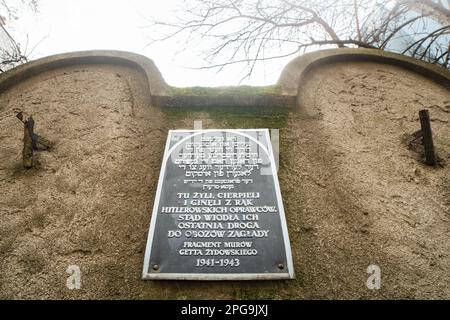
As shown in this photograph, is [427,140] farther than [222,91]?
No

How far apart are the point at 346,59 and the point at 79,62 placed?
13.8 ft

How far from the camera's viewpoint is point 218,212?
9.09ft

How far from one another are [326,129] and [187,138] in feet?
5.66

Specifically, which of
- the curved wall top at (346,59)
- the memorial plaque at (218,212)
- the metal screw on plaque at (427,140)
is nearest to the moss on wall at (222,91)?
the curved wall top at (346,59)

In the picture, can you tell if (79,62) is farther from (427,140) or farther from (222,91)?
(427,140)

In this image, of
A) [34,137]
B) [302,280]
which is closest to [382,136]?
[302,280]

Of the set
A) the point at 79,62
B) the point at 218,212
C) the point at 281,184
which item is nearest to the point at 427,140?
the point at 281,184

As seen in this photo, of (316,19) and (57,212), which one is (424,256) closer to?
(57,212)

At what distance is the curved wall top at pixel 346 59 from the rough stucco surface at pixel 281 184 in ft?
0.46

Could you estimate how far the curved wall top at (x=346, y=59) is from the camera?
4359mm

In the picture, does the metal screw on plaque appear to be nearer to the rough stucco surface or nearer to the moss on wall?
the rough stucco surface

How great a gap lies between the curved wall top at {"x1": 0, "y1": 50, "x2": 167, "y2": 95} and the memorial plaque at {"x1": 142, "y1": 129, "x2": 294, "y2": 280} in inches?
60.5

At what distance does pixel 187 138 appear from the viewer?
3.47 meters

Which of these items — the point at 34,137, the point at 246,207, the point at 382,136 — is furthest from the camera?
the point at 382,136
